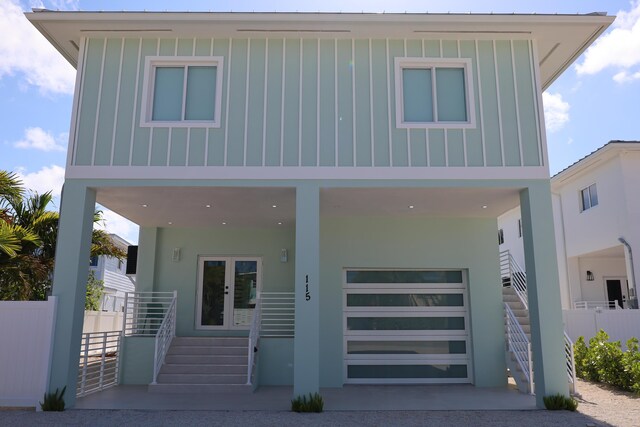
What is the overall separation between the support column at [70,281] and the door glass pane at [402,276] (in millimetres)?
5355

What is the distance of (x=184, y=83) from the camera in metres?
8.97

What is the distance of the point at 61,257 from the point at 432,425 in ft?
20.4

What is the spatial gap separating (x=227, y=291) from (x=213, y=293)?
1.14 feet

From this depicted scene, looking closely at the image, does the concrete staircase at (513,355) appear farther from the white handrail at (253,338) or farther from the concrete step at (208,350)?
the concrete step at (208,350)

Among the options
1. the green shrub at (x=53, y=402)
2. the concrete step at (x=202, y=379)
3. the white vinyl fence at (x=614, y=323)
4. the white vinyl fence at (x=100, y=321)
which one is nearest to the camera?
the green shrub at (x=53, y=402)

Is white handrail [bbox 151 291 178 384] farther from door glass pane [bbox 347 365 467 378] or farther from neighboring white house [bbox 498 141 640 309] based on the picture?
neighboring white house [bbox 498 141 640 309]

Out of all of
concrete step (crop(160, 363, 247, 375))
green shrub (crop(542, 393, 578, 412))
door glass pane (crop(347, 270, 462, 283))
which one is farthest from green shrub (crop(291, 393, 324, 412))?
door glass pane (crop(347, 270, 462, 283))

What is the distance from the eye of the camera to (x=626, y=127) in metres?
17.3

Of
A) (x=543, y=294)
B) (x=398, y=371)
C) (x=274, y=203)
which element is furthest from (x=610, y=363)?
(x=274, y=203)

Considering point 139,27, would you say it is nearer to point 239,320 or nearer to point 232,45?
point 232,45

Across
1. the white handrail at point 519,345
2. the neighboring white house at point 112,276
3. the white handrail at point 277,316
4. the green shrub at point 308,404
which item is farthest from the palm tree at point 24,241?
the neighboring white house at point 112,276

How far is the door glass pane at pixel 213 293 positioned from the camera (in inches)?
483

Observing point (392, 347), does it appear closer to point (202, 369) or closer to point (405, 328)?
point (405, 328)

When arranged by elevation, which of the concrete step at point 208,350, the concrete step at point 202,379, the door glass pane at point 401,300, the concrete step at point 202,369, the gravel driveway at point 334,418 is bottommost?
the gravel driveway at point 334,418
